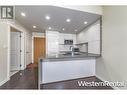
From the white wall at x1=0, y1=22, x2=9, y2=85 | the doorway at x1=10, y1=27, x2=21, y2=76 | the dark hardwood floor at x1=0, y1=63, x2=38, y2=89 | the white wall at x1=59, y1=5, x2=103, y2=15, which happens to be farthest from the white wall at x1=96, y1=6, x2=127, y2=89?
the doorway at x1=10, y1=27, x2=21, y2=76

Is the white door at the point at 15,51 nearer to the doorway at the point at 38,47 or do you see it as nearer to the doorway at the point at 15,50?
the doorway at the point at 15,50

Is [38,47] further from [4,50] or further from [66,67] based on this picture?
[66,67]

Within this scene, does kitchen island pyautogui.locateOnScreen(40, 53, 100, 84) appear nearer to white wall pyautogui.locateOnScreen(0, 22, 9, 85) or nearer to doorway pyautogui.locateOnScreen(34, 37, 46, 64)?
white wall pyautogui.locateOnScreen(0, 22, 9, 85)

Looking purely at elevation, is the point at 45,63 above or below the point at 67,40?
below

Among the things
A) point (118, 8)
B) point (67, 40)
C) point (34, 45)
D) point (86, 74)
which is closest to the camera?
point (118, 8)

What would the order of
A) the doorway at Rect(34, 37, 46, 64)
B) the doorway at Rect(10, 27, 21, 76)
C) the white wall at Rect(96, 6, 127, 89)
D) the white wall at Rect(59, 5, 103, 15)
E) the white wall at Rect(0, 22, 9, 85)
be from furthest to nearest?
the doorway at Rect(34, 37, 46, 64) < the doorway at Rect(10, 27, 21, 76) < the white wall at Rect(0, 22, 9, 85) < the white wall at Rect(59, 5, 103, 15) < the white wall at Rect(96, 6, 127, 89)

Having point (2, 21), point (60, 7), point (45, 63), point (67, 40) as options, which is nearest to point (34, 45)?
point (67, 40)

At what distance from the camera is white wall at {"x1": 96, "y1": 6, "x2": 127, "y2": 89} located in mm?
2191

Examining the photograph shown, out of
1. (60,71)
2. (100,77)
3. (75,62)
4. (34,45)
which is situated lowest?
(100,77)

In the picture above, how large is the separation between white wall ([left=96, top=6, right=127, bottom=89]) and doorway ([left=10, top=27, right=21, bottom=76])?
3.90 m
